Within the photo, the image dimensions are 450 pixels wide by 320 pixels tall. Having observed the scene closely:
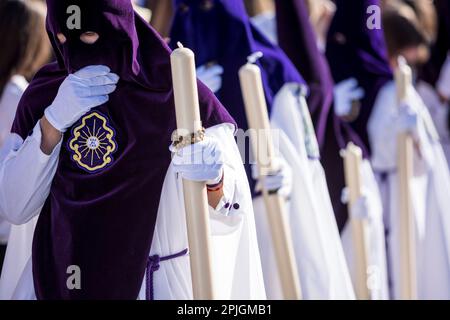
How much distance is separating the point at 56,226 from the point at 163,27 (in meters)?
1.42

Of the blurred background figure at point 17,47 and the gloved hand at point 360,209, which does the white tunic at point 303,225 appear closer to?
the gloved hand at point 360,209

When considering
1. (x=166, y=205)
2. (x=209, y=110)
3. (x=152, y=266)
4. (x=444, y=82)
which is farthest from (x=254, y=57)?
(x=444, y=82)

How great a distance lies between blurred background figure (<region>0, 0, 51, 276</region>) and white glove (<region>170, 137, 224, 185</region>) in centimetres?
149

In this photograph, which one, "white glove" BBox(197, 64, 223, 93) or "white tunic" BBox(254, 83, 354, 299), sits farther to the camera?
"white tunic" BBox(254, 83, 354, 299)

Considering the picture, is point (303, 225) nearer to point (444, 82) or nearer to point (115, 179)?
point (115, 179)

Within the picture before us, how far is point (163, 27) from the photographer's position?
4988 millimetres

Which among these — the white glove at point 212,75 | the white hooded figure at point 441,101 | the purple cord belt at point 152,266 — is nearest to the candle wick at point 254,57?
the white glove at point 212,75

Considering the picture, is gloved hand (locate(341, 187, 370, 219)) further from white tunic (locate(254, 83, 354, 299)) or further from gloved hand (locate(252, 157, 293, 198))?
gloved hand (locate(252, 157, 293, 198))

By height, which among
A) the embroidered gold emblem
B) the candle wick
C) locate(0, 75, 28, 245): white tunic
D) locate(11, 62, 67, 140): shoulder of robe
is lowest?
the embroidered gold emblem

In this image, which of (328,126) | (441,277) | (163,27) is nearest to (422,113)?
(328,126)

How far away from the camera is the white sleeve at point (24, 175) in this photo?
3.75 metres

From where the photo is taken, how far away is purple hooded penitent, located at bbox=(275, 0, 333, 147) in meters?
5.52

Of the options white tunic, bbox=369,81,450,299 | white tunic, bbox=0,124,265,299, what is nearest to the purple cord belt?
white tunic, bbox=0,124,265,299

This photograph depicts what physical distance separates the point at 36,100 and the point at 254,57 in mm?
1308
